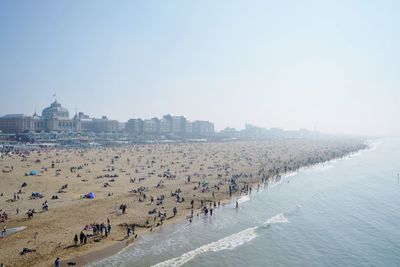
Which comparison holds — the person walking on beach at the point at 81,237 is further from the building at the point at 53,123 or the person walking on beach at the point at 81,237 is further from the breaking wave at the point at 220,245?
the building at the point at 53,123

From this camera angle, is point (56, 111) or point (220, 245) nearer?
point (220, 245)

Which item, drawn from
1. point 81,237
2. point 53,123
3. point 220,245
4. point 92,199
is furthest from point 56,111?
point 220,245

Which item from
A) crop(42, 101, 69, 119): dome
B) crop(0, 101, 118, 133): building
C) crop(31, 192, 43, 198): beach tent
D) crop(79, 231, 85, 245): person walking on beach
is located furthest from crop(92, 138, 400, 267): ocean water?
crop(42, 101, 69, 119): dome

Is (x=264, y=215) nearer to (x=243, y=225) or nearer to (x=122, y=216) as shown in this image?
(x=243, y=225)

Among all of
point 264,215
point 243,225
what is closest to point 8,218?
point 243,225

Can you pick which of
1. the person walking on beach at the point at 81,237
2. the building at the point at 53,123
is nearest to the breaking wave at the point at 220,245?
the person walking on beach at the point at 81,237

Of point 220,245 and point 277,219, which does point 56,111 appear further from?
point 220,245

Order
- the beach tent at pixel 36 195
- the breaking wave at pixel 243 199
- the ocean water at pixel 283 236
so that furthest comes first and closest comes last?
the breaking wave at pixel 243 199 < the beach tent at pixel 36 195 < the ocean water at pixel 283 236

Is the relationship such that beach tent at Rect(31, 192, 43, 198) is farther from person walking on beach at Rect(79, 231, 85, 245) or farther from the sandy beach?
person walking on beach at Rect(79, 231, 85, 245)

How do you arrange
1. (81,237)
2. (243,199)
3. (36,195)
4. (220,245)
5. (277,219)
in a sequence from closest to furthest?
(81,237) → (220,245) → (277,219) → (36,195) → (243,199)
